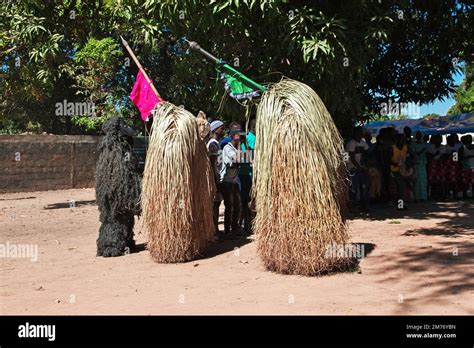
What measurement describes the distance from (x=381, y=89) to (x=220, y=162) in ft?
19.3

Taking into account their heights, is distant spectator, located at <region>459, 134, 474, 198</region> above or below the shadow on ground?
above

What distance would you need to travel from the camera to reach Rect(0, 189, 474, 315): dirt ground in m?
4.66

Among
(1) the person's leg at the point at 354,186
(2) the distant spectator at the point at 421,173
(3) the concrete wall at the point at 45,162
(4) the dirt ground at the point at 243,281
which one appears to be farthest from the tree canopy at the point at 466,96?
(4) the dirt ground at the point at 243,281

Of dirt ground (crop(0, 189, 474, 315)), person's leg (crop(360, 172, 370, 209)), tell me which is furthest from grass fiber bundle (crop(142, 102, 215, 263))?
person's leg (crop(360, 172, 370, 209))

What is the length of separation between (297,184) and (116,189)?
2707 mm

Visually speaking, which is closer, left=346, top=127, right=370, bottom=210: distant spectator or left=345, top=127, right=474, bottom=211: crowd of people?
left=346, top=127, right=370, bottom=210: distant spectator

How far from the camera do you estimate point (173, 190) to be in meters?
6.45

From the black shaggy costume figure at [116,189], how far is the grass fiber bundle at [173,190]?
1.69 feet

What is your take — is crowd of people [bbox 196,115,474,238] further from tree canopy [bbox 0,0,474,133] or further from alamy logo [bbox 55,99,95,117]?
alamy logo [bbox 55,99,95,117]

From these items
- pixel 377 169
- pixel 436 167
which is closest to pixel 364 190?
pixel 377 169

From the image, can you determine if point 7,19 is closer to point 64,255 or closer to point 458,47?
point 64,255

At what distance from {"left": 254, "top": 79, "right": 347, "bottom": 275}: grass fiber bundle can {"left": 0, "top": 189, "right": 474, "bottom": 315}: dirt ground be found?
28cm

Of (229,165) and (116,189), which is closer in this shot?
(116,189)

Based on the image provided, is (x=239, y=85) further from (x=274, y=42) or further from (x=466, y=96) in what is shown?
(x=466, y=96)
